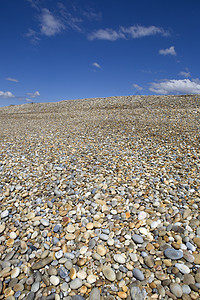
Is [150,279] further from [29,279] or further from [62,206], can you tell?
[62,206]

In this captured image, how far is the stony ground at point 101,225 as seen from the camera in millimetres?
2543

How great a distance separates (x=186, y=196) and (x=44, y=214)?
141 inches

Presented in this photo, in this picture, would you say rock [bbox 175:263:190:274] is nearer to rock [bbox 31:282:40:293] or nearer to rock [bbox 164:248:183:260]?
rock [bbox 164:248:183:260]

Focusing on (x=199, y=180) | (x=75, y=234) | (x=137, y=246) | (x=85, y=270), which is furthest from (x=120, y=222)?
(x=199, y=180)

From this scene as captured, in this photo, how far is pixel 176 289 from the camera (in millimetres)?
2420

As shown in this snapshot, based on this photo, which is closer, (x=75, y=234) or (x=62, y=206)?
(x=75, y=234)

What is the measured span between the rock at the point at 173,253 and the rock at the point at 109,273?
3.20 feet

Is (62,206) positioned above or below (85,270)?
above

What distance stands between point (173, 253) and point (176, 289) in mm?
559

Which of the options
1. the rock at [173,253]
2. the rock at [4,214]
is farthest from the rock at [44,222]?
the rock at [173,253]

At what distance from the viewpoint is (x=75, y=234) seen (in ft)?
11.1

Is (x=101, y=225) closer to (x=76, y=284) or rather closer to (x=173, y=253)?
(x=76, y=284)

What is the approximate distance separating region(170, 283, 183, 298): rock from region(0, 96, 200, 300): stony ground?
0.05ft

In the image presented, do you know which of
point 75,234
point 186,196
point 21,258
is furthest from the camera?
point 186,196
